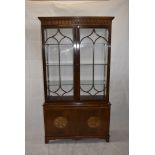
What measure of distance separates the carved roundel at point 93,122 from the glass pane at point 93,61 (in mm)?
248

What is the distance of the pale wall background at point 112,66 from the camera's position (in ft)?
8.53

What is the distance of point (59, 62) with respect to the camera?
8.33ft

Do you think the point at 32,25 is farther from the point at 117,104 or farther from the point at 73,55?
the point at 117,104

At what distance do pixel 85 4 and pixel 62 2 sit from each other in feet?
0.95

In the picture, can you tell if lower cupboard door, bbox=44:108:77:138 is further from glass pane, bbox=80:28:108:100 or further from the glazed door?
glass pane, bbox=80:28:108:100

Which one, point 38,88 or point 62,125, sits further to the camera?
point 38,88

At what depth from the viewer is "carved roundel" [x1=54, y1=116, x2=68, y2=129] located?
2461 millimetres

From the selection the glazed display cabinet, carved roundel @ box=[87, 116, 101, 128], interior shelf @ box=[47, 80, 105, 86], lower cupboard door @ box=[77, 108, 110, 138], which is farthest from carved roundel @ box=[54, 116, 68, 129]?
interior shelf @ box=[47, 80, 105, 86]

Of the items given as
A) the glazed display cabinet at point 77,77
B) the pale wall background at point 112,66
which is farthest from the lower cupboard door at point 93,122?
the pale wall background at point 112,66
